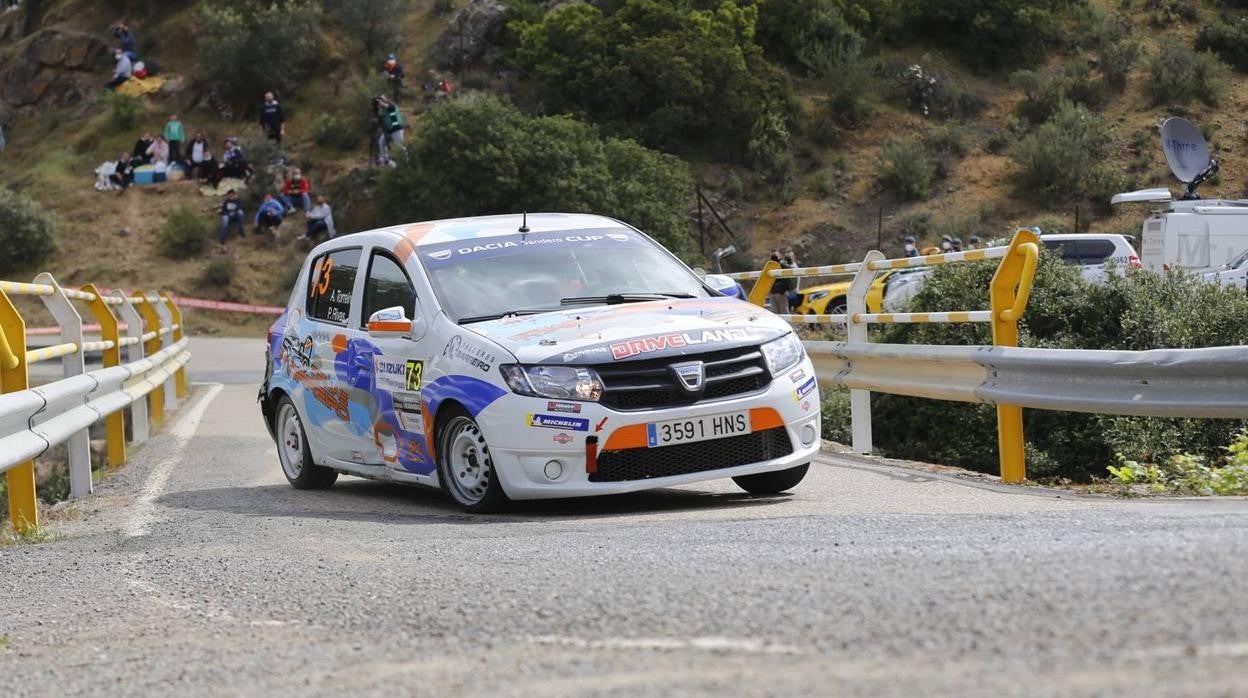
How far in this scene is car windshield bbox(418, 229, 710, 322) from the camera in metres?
9.33

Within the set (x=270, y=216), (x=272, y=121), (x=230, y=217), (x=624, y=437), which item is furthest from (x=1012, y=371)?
(x=272, y=121)

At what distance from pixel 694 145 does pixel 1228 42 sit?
2365cm

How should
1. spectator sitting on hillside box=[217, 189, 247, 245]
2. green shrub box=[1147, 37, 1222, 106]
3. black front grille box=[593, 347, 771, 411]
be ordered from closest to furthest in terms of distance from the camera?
1. black front grille box=[593, 347, 771, 411]
2. spectator sitting on hillside box=[217, 189, 247, 245]
3. green shrub box=[1147, 37, 1222, 106]

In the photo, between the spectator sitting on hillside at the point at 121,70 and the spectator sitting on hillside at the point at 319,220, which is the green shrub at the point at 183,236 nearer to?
the spectator sitting on hillside at the point at 319,220

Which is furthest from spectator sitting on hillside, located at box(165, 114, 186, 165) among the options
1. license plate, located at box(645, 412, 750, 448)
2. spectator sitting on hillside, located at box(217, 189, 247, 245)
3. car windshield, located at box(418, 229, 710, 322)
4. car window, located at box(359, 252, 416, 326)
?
license plate, located at box(645, 412, 750, 448)

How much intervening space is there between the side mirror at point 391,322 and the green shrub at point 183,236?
48.1m

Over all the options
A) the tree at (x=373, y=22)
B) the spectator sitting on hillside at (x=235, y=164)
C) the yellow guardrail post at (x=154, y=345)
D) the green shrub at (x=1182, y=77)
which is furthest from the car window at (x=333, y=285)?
the tree at (x=373, y=22)

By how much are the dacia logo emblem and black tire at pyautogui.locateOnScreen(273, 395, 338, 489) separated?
3386 mm

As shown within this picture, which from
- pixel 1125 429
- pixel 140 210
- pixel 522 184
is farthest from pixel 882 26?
pixel 1125 429

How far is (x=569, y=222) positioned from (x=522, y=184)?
3957 centimetres

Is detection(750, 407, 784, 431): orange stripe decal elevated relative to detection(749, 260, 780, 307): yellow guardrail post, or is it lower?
lower

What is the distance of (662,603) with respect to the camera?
4.74 meters

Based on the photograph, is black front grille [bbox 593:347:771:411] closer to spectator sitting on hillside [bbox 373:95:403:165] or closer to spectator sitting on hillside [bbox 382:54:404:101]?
spectator sitting on hillside [bbox 373:95:403:165]

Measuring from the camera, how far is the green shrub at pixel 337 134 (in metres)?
61.9
